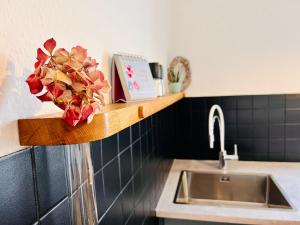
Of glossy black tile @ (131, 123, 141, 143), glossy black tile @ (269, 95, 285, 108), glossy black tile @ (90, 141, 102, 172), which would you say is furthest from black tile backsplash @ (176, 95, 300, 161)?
glossy black tile @ (90, 141, 102, 172)

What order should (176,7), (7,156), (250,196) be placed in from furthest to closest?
(176,7), (250,196), (7,156)

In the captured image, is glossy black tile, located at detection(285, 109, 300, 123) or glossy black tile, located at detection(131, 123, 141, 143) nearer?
glossy black tile, located at detection(131, 123, 141, 143)

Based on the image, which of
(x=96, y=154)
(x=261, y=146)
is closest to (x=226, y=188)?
(x=261, y=146)

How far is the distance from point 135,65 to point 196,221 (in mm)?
879

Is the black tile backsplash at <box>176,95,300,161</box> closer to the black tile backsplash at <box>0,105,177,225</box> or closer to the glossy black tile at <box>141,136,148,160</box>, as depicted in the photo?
the black tile backsplash at <box>0,105,177,225</box>

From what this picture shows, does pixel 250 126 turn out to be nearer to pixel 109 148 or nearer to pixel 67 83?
pixel 109 148

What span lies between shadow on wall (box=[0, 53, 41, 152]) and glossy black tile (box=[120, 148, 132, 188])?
446 millimetres

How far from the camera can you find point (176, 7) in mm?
2049

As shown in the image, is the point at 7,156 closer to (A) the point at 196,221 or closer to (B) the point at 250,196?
(A) the point at 196,221

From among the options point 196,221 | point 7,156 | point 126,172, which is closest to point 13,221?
point 7,156

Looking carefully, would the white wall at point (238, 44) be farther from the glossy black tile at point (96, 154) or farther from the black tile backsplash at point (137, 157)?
the glossy black tile at point (96, 154)

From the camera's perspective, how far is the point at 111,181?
0.74 m

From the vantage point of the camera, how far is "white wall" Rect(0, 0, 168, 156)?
0.38m

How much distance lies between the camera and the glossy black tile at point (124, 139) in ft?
2.71
